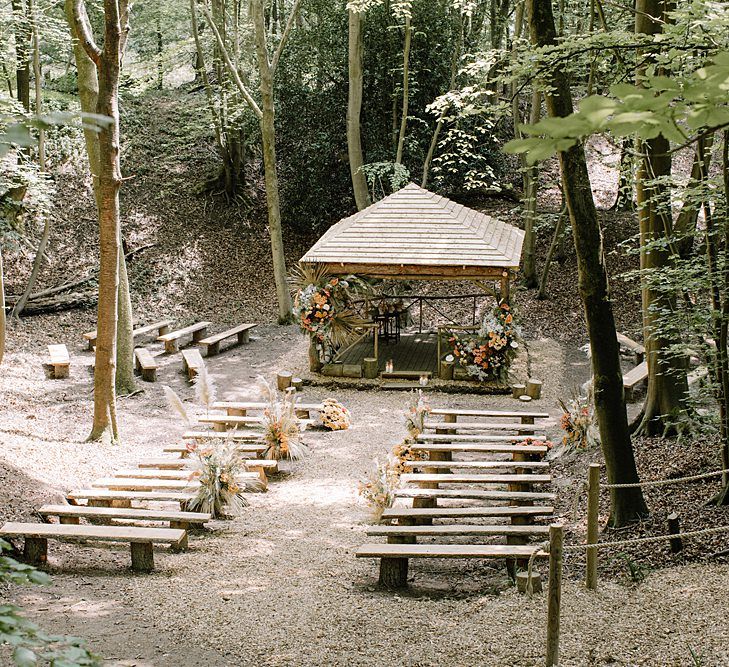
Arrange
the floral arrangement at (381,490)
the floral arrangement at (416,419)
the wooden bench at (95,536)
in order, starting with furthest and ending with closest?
the floral arrangement at (416,419)
the floral arrangement at (381,490)
the wooden bench at (95,536)

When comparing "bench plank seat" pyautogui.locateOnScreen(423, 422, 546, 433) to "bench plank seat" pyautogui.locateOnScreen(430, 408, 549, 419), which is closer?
"bench plank seat" pyautogui.locateOnScreen(423, 422, 546, 433)

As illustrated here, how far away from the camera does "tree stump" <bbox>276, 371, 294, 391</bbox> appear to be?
13.8m

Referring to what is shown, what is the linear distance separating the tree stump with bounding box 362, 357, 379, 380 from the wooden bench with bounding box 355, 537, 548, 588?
26.6 ft

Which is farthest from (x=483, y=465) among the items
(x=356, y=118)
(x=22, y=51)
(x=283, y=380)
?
(x=22, y=51)

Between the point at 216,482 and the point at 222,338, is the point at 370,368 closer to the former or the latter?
the point at 222,338

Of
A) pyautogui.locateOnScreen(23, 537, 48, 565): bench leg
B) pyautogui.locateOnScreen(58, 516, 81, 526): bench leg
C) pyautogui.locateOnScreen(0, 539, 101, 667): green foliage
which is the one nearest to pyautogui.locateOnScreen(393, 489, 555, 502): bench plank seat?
pyautogui.locateOnScreen(58, 516, 81, 526): bench leg

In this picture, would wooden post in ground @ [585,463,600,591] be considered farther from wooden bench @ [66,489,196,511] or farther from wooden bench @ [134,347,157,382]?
wooden bench @ [134,347,157,382]

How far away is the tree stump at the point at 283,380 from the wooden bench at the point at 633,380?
5501 millimetres

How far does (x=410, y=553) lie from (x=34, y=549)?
310cm

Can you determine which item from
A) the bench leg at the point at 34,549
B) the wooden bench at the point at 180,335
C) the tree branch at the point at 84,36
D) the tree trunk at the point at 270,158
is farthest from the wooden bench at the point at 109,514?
the tree trunk at the point at 270,158

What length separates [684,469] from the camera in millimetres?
8172

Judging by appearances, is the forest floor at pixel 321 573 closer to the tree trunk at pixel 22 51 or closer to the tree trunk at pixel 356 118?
the tree trunk at pixel 22 51

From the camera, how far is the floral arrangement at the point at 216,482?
8.24 meters

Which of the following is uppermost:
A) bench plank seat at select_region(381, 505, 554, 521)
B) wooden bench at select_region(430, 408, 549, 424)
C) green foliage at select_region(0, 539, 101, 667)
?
green foliage at select_region(0, 539, 101, 667)
